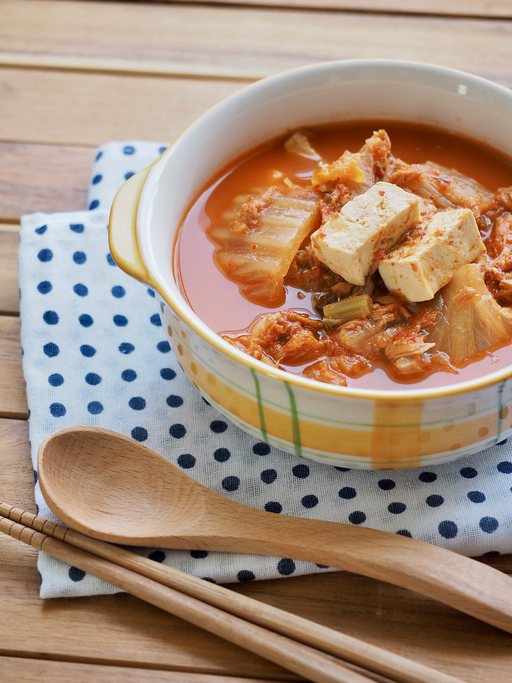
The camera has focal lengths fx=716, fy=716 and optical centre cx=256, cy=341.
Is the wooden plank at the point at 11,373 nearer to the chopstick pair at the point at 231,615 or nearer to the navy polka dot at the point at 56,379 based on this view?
the navy polka dot at the point at 56,379

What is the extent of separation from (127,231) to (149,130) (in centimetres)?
120

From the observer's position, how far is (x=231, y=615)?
151 centimetres

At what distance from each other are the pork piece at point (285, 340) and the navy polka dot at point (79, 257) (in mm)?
693

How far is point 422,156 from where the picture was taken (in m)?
2.21

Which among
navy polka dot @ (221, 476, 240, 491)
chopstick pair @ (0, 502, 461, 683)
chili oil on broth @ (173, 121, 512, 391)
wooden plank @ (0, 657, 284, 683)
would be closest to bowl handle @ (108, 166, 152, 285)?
chili oil on broth @ (173, 121, 512, 391)

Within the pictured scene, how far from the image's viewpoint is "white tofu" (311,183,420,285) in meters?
1.72

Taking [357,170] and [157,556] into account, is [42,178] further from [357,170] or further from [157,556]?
[157,556]

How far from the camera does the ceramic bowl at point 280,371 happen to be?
1452 mm

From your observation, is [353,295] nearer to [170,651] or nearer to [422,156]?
[422,156]

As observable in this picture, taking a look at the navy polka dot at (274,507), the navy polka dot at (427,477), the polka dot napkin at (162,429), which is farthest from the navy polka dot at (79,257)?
the navy polka dot at (427,477)

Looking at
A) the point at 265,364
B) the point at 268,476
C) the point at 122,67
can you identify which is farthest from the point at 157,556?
the point at 122,67

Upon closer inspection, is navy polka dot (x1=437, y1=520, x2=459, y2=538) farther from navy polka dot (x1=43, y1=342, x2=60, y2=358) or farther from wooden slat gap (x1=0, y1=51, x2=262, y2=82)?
wooden slat gap (x1=0, y1=51, x2=262, y2=82)

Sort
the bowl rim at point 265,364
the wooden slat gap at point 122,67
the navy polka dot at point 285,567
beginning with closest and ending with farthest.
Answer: the bowl rim at point 265,364 → the navy polka dot at point 285,567 → the wooden slat gap at point 122,67

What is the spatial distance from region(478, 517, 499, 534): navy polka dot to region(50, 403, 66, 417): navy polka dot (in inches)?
42.7
